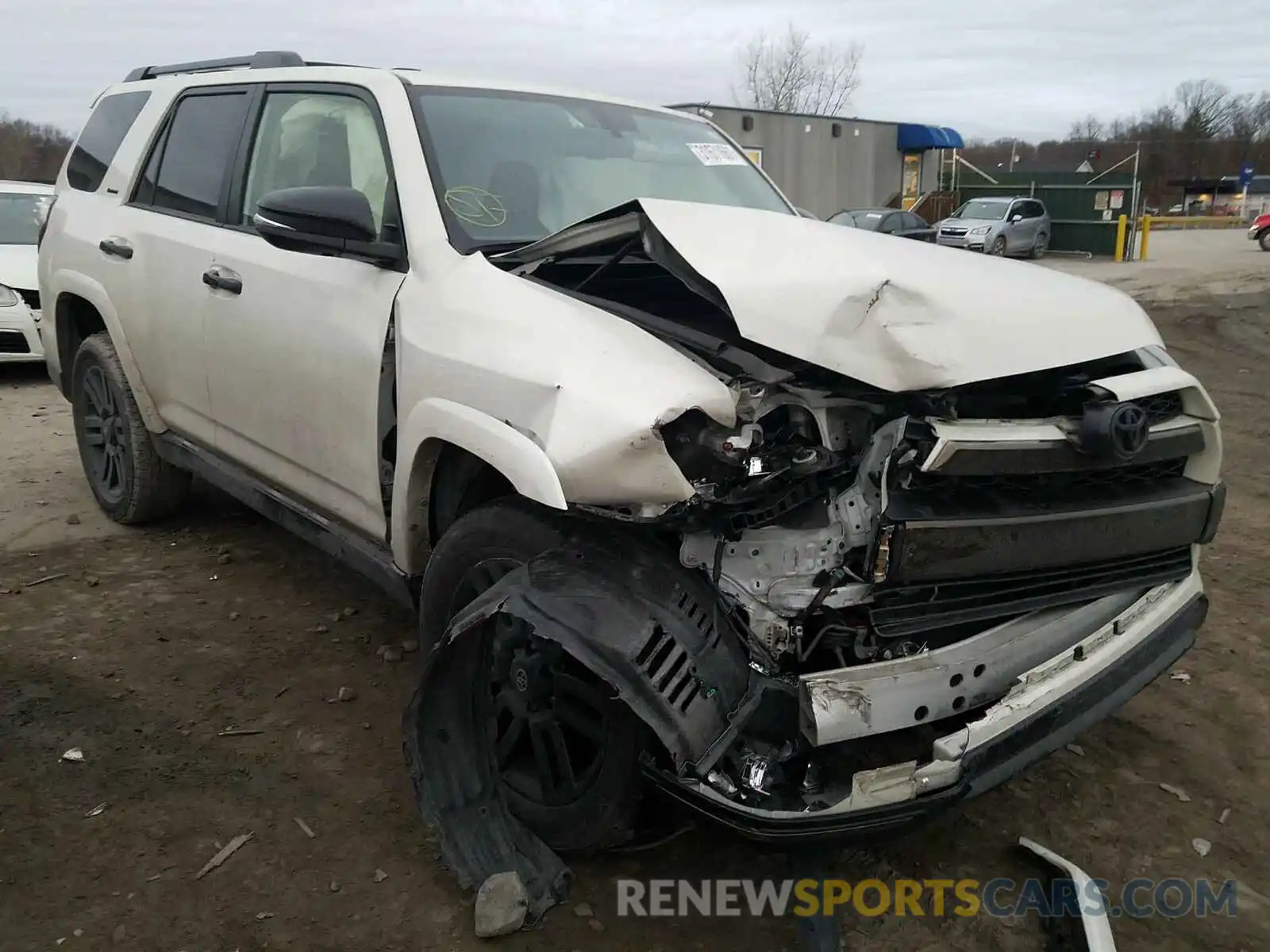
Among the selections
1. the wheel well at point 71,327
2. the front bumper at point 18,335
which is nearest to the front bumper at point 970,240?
the front bumper at point 18,335

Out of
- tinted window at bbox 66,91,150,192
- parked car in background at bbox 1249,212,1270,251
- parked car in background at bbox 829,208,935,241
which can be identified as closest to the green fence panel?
parked car in background at bbox 1249,212,1270,251

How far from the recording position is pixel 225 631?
393cm

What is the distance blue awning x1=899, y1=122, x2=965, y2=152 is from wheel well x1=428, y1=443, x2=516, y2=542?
97.4 feet

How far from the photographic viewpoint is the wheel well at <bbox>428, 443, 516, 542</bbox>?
2.68 metres

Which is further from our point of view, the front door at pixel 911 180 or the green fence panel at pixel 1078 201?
the front door at pixel 911 180

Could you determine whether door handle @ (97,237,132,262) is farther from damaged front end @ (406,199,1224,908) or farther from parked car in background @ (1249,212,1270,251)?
parked car in background @ (1249,212,1270,251)

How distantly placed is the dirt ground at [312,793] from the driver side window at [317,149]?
160 centimetres

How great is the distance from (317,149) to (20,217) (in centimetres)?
835

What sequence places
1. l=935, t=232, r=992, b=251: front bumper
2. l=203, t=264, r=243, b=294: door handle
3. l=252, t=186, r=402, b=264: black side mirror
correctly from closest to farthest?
l=252, t=186, r=402, b=264: black side mirror < l=203, t=264, r=243, b=294: door handle < l=935, t=232, r=992, b=251: front bumper

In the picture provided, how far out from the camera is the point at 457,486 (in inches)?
108

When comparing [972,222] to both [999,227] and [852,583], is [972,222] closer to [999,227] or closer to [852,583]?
[999,227]

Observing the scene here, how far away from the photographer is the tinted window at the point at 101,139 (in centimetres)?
461

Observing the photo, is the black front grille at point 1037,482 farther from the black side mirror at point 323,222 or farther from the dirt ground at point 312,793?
the black side mirror at point 323,222

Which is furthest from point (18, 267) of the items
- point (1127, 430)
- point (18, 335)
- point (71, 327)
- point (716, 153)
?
point (1127, 430)
